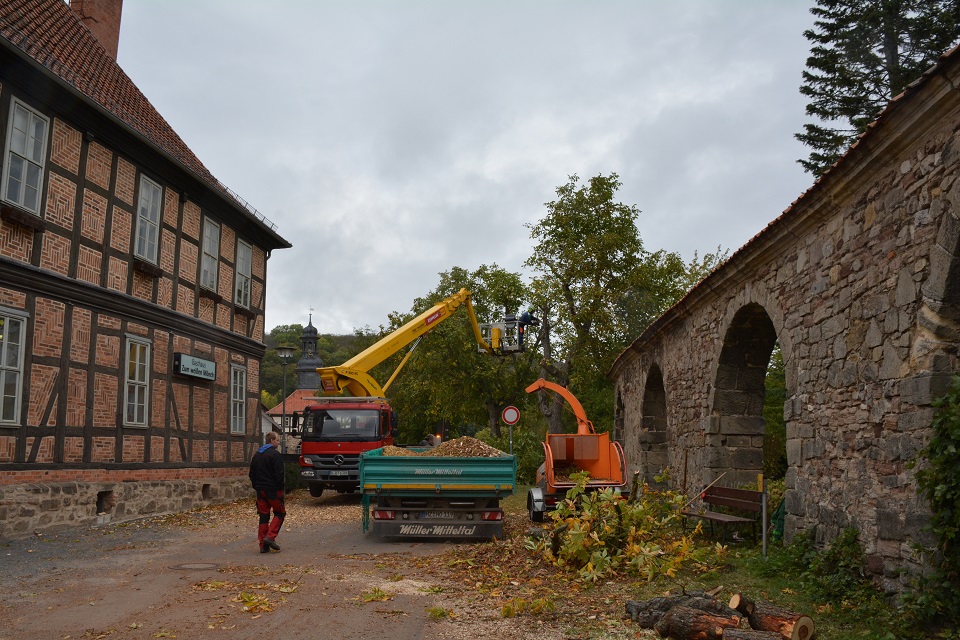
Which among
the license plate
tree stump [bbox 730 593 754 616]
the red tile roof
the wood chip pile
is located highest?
the red tile roof

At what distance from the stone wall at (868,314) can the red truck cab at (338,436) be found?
→ 333 inches

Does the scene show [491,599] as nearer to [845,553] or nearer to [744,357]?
[845,553]

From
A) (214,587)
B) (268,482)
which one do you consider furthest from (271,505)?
(214,587)

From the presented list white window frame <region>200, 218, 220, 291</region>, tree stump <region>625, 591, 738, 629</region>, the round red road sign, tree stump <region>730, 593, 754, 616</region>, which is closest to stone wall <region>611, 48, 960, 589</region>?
tree stump <region>730, 593, 754, 616</region>

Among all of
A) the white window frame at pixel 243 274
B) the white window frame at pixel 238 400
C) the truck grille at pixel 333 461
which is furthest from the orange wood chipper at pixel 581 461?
the white window frame at pixel 243 274

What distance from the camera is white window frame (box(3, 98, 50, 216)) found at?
1155cm

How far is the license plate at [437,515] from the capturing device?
11.3m

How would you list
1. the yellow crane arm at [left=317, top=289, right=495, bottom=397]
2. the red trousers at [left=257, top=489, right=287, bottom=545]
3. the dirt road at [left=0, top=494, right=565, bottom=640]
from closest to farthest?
the dirt road at [left=0, top=494, right=565, bottom=640] → the red trousers at [left=257, top=489, right=287, bottom=545] → the yellow crane arm at [left=317, top=289, right=495, bottom=397]

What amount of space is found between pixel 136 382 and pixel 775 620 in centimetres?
1238


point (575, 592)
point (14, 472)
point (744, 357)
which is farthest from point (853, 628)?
point (14, 472)

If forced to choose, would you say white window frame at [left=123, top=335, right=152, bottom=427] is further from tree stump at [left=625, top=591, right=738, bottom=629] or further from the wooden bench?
tree stump at [left=625, top=591, right=738, bottom=629]

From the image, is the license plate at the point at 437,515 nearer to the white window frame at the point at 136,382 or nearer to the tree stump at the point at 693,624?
the tree stump at the point at 693,624

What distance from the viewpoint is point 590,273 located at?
27.5 m

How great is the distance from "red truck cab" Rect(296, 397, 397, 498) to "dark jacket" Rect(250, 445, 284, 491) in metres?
6.37
